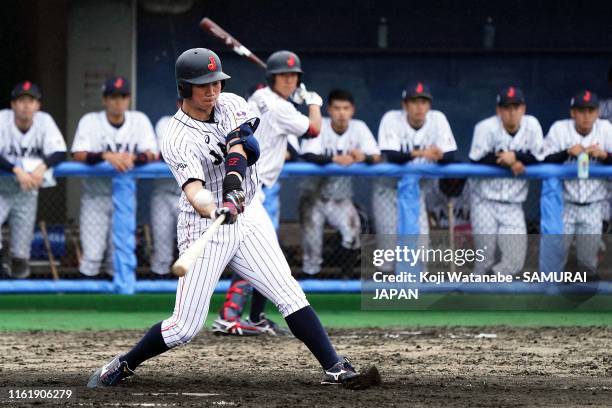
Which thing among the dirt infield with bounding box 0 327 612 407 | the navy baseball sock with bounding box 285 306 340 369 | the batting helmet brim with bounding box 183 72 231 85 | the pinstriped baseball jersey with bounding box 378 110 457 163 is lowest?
the dirt infield with bounding box 0 327 612 407

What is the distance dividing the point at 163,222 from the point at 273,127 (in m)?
1.61

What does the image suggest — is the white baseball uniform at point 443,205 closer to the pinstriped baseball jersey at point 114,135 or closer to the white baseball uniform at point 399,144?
the white baseball uniform at point 399,144

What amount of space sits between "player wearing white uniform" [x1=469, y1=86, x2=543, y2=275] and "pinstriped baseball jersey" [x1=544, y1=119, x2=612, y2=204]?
119mm

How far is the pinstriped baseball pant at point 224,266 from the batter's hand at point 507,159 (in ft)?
10.7

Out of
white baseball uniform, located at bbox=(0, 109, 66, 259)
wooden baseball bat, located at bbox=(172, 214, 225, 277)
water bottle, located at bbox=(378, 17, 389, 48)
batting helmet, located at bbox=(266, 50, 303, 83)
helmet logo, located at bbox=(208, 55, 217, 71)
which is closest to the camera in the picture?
wooden baseball bat, located at bbox=(172, 214, 225, 277)

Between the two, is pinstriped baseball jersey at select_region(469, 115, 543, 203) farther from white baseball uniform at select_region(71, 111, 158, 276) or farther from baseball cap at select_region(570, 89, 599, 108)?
white baseball uniform at select_region(71, 111, 158, 276)

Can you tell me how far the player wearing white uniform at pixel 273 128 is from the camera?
760 centimetres

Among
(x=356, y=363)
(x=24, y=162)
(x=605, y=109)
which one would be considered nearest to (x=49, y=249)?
(x=24, y=162)

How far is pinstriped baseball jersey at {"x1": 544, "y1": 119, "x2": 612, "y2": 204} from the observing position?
8727 millimetres

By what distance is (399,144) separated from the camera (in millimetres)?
9125

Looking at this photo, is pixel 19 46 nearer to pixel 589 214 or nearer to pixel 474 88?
pixel 474 88

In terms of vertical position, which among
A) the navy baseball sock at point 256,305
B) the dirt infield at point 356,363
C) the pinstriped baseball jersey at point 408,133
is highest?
the pinstriped baseball jersey at point 408,133

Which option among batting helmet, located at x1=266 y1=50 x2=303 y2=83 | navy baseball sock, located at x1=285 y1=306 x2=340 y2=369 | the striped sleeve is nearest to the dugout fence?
batting helmet, located at x1=266 y1=50 x2=303 y2=83

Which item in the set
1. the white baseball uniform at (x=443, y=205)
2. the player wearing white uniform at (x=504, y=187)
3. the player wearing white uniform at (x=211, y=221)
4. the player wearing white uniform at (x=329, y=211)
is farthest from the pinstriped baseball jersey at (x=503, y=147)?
the player wearing white uniform at (x=211, y=221)
